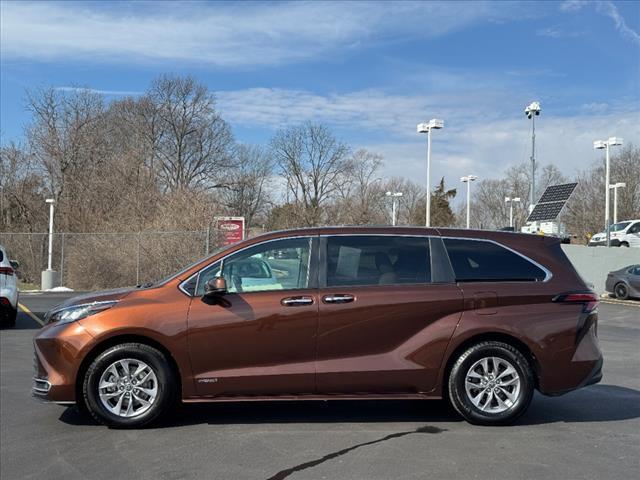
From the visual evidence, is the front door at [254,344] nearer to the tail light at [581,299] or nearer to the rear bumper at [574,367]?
the rear bumper at [574,367]

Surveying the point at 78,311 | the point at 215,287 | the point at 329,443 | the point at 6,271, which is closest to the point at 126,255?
the point at 6,271

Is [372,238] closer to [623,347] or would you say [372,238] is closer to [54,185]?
[623,347]

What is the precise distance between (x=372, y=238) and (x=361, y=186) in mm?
52927

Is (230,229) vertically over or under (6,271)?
over

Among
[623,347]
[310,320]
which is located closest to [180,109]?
[623,347]

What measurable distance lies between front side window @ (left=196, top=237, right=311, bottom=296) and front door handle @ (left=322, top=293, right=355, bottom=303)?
0.74 ft

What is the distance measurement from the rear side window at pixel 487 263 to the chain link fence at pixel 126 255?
17.4 metres

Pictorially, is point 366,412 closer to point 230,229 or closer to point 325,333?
point 325,333

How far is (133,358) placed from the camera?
565 centimetres

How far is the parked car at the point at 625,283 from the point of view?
2367cm

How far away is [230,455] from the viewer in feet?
16.4

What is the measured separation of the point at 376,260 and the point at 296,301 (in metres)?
0.86

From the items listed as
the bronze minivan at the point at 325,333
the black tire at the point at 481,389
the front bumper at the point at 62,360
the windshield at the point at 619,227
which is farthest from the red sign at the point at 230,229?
the windshield at the point at 619,227

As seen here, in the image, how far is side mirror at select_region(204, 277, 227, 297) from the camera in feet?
18.4
